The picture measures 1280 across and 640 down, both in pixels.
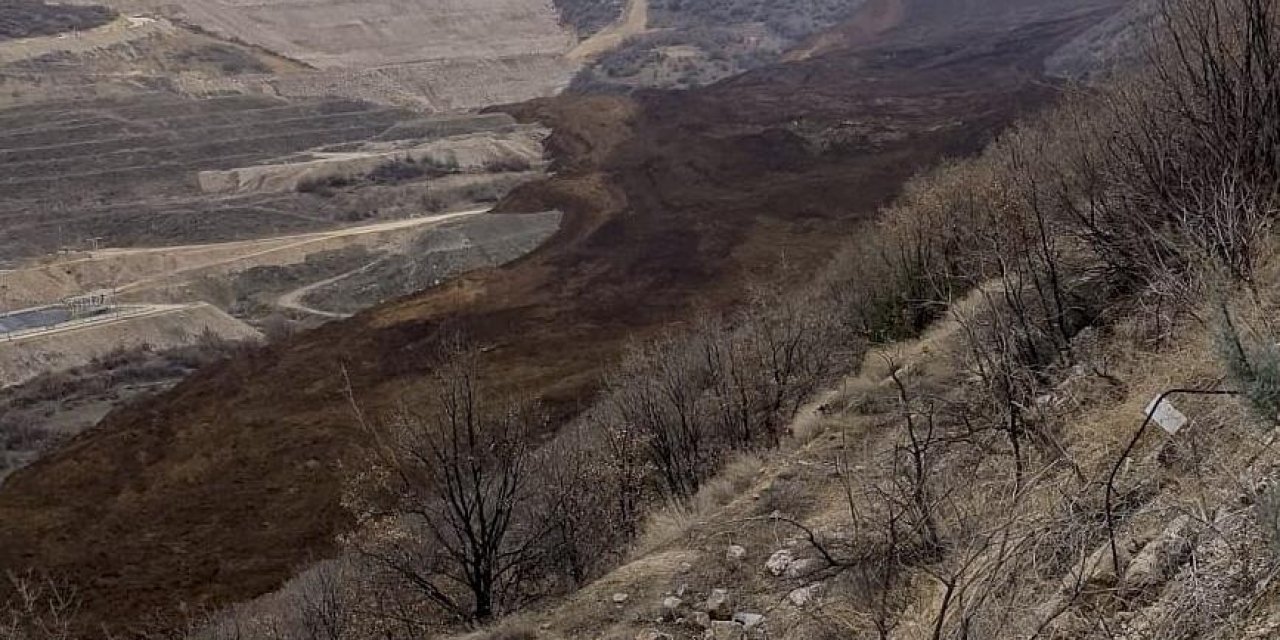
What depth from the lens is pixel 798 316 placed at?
18609 mm

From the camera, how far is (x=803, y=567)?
8.39 metres

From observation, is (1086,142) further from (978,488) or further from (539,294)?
(539,294)

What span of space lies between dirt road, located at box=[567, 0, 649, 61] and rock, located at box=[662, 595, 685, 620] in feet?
294

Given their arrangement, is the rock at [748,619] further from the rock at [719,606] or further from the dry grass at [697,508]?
the dry grass at [697,508]

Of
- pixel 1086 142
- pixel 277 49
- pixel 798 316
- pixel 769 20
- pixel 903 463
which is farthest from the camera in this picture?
pixel 769 20

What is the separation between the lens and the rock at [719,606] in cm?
827

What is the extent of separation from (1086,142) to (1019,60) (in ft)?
179

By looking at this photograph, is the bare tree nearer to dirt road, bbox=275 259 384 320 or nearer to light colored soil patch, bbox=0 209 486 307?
dirt road, bbox=275 259 384 320

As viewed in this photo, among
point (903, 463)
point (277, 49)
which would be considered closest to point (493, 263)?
point (903, 463)

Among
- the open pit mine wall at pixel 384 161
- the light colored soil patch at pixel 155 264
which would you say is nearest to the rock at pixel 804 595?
the light colored soil patch at pixel 155 264

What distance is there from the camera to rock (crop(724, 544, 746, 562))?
9.14 metres

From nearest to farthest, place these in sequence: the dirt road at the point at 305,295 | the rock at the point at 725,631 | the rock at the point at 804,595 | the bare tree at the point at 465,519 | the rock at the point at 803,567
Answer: the rock at the point at 804,595 → the rock at the point at 725,631 → the rock at the point at 803,567 → the bare tree at the point at 465,519 → the dirt road at the point at 305,295

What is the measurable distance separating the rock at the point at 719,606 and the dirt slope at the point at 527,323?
43.5 feet

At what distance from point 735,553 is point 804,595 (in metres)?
1.59
